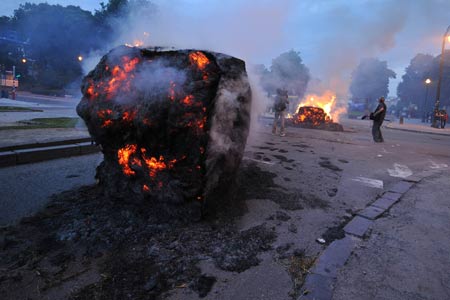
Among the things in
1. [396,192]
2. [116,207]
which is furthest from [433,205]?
[116,207]

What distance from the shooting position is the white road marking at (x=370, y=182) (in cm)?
540

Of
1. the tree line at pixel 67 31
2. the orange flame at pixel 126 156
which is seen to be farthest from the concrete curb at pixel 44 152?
the orange flame at pixel 126 156

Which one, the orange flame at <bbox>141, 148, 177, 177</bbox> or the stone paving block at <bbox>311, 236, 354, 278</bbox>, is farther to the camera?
the orange flame at <bbox>141, 148, 177, 177</bbox>

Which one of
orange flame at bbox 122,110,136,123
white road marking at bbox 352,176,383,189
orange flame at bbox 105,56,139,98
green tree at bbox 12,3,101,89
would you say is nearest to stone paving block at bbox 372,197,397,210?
white road marking at bbox 352,176,383,189

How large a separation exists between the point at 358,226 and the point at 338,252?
0.79 meters

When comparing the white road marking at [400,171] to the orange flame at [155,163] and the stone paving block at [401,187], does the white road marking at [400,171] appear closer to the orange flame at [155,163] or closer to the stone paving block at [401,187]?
the stone paving block at [401,187]

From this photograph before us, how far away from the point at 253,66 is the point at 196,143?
12.5 feet

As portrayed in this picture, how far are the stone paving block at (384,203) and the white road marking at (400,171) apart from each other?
6.76 feet

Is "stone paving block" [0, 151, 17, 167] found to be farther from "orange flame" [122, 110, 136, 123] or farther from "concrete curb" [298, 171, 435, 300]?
"concrete curb" [298, 171, 435, 300]

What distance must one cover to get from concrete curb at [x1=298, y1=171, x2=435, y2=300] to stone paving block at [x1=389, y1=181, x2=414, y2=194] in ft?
0.71

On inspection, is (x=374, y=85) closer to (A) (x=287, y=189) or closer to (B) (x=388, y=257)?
(A) (x=287, y=189)

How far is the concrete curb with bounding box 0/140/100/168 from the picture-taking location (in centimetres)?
548

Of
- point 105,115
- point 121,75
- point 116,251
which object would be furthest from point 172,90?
point 116,251

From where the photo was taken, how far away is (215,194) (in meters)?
3.54
